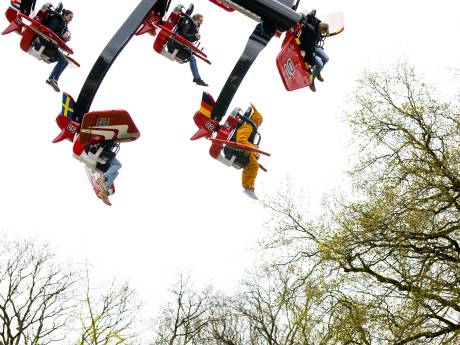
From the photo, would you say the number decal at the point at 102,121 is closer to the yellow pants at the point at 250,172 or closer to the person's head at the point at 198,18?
the yellow pants at the point at 250,172

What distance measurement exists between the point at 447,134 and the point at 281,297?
5120mm

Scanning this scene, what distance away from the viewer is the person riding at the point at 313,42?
7.66m

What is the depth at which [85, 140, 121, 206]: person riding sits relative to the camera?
6918 millimetres

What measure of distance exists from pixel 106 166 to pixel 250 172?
1.79 m

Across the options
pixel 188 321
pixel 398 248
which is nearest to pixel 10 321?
pixel 188 321

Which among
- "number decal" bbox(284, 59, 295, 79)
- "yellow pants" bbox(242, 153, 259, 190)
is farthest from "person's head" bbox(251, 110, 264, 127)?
"number decal" bbox(284, 59, 295, 79)

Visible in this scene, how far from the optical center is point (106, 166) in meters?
7.05

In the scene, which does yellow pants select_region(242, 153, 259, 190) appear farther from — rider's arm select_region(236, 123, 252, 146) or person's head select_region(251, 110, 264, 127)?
person's head select_region(251, 110, 264, 127)

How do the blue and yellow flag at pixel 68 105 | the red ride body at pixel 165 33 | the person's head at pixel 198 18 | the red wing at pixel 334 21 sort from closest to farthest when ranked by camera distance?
the blue and yellow flag at pixel 68 105 → the red wing at pixel 334 21 → the red ride body at pixel 165 33 → the person's head at pixel 198 18

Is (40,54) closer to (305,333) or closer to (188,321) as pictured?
(305,333)

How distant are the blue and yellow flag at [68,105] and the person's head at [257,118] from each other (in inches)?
86.2

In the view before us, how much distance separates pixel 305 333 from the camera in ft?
33.1

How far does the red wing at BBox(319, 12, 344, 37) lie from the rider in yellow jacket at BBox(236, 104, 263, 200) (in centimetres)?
169

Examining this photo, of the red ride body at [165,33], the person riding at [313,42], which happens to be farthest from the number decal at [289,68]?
the red ride body at [165,33]
